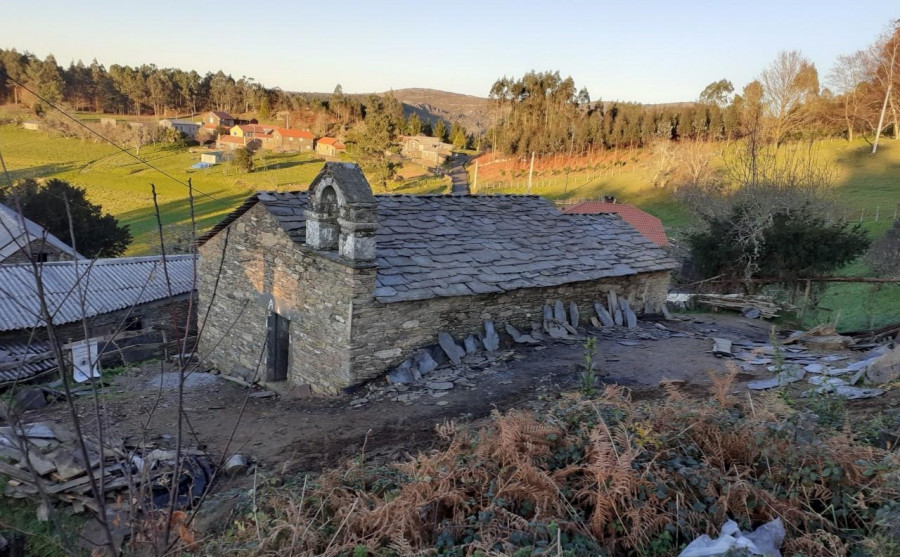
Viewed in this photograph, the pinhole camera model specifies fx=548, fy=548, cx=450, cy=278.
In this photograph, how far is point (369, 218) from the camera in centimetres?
851

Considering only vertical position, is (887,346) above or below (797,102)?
below

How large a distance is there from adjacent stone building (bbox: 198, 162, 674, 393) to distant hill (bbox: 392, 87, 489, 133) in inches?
2779

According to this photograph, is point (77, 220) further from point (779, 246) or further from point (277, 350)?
point (779, 246)

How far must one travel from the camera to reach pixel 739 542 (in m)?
3.56

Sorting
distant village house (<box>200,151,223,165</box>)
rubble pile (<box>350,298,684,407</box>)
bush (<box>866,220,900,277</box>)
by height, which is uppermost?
distant village house (<box>200,151,223,165</box>)

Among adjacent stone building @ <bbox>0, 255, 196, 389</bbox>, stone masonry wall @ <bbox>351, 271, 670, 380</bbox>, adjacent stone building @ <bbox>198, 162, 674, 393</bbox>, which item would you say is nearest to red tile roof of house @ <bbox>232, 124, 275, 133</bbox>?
adjacent stone building @ <bbox>0, 255, 196, 389</bbox>

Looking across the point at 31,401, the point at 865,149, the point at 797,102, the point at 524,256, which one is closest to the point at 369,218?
the point at 524,256

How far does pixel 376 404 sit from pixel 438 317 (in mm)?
1985

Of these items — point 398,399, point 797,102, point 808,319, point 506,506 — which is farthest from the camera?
point 797,102

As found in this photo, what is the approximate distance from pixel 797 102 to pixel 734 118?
40.3 feet

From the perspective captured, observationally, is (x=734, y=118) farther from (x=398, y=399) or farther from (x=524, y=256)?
(x=398, y=399)

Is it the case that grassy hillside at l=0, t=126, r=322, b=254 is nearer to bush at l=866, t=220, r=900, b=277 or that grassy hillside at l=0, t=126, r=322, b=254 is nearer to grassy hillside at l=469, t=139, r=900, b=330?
grassy hillside at l=469, t=139, r=900, b=330

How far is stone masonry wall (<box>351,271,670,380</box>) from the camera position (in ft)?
28.9

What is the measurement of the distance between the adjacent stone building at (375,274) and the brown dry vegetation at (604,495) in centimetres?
404
